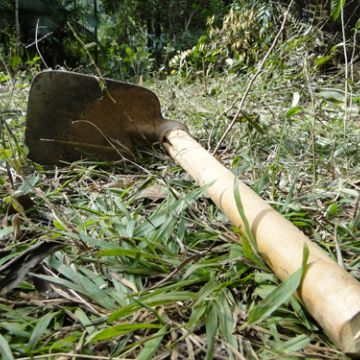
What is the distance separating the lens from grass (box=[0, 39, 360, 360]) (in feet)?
2.02

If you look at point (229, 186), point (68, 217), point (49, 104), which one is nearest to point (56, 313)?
point (68, 217)

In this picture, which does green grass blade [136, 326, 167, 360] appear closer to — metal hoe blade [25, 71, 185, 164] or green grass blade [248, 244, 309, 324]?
green grass blade [248, 244, 309, 324]

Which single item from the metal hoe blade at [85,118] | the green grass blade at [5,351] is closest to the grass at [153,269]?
the green grass blade at [5,351]

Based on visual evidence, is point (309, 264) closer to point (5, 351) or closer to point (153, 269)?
point (153, 269)

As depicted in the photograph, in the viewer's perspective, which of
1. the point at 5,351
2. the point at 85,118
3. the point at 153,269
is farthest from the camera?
the point at 85,118

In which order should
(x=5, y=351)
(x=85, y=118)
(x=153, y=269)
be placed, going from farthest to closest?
(x=85, y=118) < (x=153, y=269) < (x=5, y=351)

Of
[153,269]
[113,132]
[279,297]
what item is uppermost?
[279,297]

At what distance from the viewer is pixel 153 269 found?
790 millimetres

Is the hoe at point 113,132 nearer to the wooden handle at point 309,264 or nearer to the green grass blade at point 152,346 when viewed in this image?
the wooden handle at point 309,264

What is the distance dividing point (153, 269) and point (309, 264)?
0.99 feet

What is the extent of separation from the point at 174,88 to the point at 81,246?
1.79 metres

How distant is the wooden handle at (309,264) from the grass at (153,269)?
0.15 feet

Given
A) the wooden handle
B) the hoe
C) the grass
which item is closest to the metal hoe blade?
the hoe

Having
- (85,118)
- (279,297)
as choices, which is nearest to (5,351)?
(279,297)
